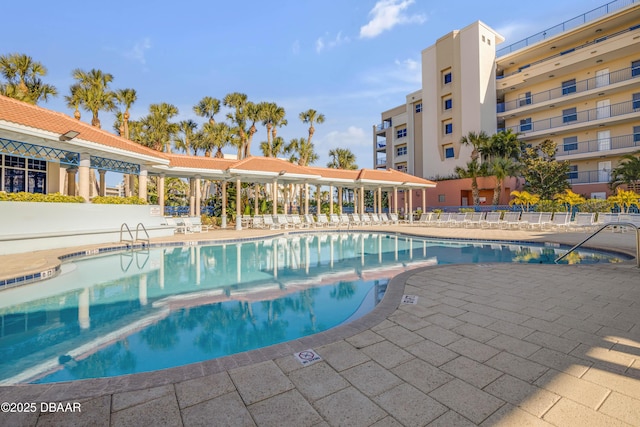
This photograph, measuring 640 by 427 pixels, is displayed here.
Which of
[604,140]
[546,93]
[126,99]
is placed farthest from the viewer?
[546,93]

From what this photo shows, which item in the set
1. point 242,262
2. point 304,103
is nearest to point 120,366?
point 242,262

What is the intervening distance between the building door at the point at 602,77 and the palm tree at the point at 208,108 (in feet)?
105

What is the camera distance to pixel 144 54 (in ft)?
62.0

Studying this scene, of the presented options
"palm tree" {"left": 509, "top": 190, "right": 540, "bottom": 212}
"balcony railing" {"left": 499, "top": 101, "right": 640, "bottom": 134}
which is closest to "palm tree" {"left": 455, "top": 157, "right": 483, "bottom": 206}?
"palm tree" {"left": 509, "top": 190, "right": 540, "bottom": 212}

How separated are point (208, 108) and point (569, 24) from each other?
31979 millimetres

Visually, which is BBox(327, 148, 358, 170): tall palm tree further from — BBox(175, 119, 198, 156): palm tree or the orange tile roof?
the orange tile roof

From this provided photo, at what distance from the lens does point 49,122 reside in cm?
1066

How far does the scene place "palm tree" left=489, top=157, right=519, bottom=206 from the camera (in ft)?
75.0

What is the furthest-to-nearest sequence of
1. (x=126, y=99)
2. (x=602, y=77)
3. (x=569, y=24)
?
(x=569, y=24) < (x=602, y=77) < (x=126, y=99)

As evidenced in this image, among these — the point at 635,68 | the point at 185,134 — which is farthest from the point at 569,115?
the point at 185,134

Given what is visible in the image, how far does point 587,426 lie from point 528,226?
18078 millimetres

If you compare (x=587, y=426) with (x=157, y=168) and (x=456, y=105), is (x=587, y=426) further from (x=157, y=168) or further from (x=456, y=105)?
(x=456, y=105)

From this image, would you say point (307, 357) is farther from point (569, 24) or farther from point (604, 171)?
point (569, 24)

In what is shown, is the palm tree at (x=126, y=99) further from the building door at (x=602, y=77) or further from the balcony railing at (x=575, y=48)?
the building door at (x=602, y=77)
